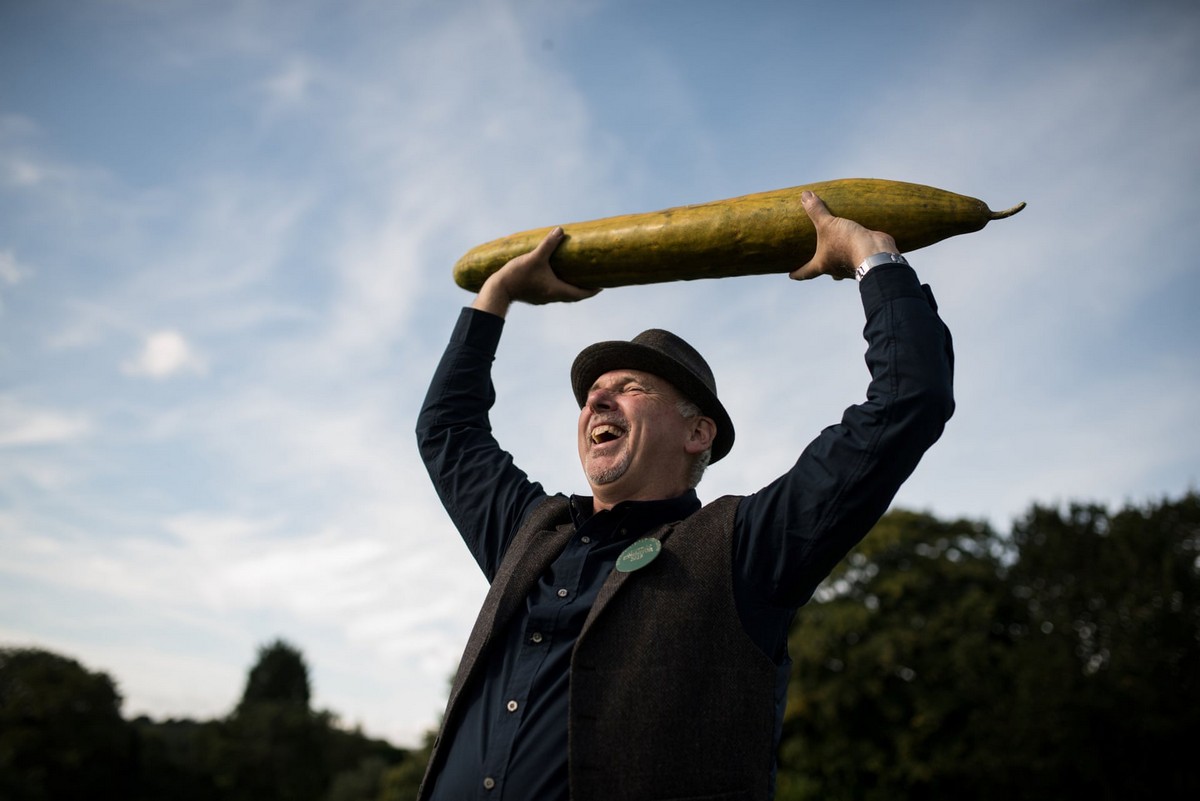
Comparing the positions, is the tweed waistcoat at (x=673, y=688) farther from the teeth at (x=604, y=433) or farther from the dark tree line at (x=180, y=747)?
the dark tree line at (x=180, y=747)

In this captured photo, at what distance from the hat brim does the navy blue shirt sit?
74 cm

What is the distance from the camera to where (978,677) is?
29297 millimetres

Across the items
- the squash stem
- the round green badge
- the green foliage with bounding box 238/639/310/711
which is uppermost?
the green foliage with bounding box 238/639/310/711

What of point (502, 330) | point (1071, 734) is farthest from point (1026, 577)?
point (502, 330)

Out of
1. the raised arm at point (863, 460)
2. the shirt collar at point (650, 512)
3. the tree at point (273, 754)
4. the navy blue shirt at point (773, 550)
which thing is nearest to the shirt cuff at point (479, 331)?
the shirt collar at point (650, 512)

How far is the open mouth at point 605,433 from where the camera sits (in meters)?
3.72

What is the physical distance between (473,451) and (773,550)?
1.68 m

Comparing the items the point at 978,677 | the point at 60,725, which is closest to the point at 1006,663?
the point at 978,677

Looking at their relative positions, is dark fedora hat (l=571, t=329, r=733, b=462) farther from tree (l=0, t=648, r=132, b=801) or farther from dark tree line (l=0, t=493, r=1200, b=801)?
tree (l=0, t=648, r=132, b=801)

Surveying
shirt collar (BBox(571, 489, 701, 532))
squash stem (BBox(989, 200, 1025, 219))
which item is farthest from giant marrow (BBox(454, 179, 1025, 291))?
shirt collar (BBox(571, 489, 701, 532))

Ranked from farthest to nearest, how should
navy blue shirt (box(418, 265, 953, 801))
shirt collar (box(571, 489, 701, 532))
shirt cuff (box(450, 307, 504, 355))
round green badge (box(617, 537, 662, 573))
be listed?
1. shirt cuff (box(450, 307, 504, 355))
2. shirt collar (box(571, 489, 701, 532))
3. round green badge (box(617, 537, 662, 573))
4. navy blue shirt (box(418, 265, 953, 801))

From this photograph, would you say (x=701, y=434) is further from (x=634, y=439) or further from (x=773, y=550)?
(x=773, y=550)

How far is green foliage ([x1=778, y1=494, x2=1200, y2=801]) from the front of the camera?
25641 mm

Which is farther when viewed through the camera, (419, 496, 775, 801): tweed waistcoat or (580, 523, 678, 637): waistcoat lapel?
(580, 523, 678, 637): waistcoat lapel
